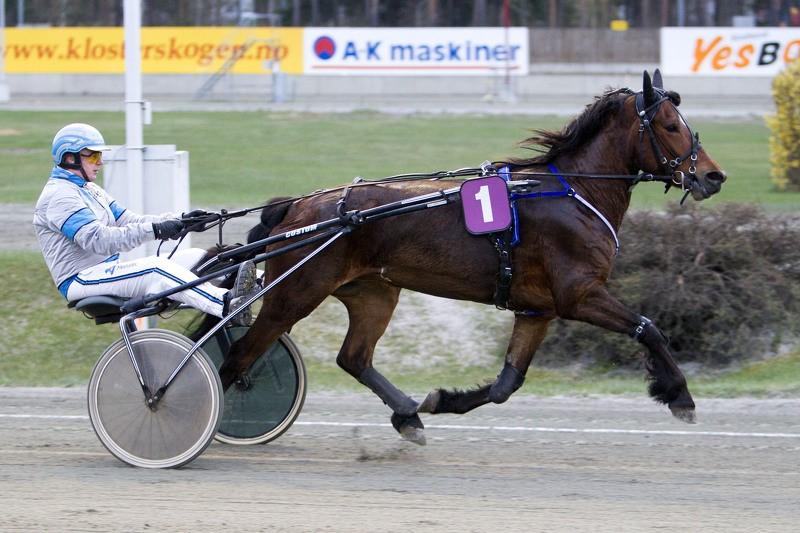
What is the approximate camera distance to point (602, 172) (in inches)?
239

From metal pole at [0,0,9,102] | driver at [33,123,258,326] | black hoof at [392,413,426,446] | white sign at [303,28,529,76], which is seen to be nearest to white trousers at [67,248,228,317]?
driver at [33,123,258,326]

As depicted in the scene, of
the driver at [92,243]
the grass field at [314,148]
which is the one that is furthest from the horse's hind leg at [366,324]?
the grass field at [314,148]

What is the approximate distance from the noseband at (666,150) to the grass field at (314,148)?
583 cm

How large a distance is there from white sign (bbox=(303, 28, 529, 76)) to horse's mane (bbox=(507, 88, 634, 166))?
74.9 ft

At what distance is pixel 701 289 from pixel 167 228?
4.68 meters

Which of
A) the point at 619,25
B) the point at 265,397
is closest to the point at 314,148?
the point at 265,397

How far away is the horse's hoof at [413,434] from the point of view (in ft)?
20.2

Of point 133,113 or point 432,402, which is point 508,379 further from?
point 133,113

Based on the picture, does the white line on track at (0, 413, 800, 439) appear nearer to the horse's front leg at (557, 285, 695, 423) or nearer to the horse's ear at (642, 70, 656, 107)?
the horse's front leg at (557, 285, 695, 423)

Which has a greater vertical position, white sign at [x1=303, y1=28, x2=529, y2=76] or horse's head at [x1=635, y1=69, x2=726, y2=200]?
white sign at [x1=303, y1=28, x2=529, y2=76]

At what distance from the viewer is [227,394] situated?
6242 millimetres

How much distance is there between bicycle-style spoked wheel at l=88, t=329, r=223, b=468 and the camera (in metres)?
5.65

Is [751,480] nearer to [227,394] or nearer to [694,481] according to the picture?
[694,481]

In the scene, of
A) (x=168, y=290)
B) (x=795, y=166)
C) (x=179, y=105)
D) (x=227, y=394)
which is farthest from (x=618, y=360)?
(x=179, y=105)
